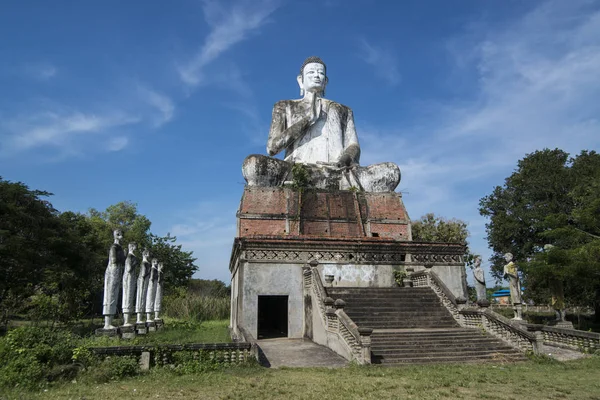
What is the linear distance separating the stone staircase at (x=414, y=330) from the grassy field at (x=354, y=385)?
107 centimetres

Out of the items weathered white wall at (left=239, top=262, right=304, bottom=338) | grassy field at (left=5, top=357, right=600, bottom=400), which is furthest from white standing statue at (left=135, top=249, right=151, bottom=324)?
grassy field at (left=5, top=357, right=600, bottom=400)

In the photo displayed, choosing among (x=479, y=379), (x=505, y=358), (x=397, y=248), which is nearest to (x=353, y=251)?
(x=397, y=248)

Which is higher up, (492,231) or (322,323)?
(492,231)

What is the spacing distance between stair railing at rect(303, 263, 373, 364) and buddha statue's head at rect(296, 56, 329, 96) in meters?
12.3

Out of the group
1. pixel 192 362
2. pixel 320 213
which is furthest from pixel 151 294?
pixel 192 362

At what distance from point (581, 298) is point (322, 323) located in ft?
63.2

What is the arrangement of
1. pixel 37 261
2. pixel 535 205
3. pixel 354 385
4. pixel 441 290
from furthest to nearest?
pixel 535 205 < pixel 37 261 < pixel 441 290 < pixel 354 385

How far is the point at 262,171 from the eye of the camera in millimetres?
19188

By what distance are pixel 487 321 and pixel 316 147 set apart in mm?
12978

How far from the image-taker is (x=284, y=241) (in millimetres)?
14812

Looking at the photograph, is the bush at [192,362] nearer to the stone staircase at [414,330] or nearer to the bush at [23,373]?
the bush at [23,373]

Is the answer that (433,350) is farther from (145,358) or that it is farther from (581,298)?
(581,298)

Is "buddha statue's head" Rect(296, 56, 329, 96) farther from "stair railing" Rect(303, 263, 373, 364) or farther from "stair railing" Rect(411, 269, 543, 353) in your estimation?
"stair railing" Rect(411, 269, 543, 353)

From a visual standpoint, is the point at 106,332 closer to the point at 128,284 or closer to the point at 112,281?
the point at 112,281
